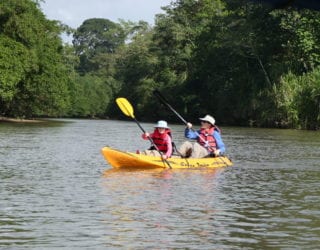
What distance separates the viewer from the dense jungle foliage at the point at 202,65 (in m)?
44.2

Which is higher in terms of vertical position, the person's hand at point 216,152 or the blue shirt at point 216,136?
the blue shirt at point 216,136

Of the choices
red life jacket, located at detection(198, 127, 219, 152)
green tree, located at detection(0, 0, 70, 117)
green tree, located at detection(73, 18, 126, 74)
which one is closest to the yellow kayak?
red life jacket, located at detection(198, 127, 219, 152)

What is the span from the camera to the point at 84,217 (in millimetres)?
9469

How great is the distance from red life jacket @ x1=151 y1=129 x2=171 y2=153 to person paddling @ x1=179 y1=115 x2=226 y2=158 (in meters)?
0.97

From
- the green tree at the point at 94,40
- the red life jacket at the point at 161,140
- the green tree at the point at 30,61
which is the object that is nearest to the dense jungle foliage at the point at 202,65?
the green tree at the point at 30,61

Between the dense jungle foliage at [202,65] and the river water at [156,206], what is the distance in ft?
83.2

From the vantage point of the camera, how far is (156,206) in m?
10.6

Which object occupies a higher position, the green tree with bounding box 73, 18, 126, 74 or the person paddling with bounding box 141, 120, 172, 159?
the green tree with bounding box 73, 18, 126, 74

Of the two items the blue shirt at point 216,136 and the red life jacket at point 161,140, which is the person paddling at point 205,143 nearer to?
the blue shirt at point 216,136

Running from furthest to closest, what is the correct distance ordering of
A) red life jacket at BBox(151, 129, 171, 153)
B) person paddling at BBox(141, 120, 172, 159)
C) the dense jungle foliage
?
the dense jungle foliage
red life jacket at BBox(151, 129, 171, 153)
person paddling at BBox(141, 120, 172, 159)

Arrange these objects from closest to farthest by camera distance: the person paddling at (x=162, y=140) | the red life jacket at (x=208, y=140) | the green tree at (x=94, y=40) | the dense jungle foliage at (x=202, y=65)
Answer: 1. the person paddling at (x=162, y=140)
2. the red life jacket at (x=208, y=140)
3. the dense jungle foliage at (x=202, y=65)
4. the green tree at (x=94, y=40)

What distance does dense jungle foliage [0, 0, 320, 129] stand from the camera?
44.2m

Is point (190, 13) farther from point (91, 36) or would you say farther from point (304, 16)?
point (91, 36)

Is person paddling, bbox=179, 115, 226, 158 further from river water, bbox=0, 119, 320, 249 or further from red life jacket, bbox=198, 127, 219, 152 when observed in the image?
river water, bbox=0, 119, 320, 249
